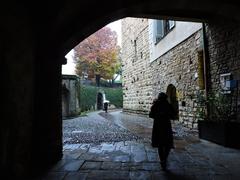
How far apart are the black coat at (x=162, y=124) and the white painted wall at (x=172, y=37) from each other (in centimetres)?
409

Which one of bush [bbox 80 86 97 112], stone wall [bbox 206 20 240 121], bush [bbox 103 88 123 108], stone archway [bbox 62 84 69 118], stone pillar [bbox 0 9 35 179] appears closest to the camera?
stone pillar [bbox 0 9 35 179]

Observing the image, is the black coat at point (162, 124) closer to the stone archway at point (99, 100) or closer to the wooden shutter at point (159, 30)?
the wooden shutter at point (159, 30)

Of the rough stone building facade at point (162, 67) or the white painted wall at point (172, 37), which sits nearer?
the rough stone building facade at point (162, 67)

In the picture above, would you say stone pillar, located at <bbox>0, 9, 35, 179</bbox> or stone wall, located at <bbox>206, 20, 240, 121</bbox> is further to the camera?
stone wall, located at <bbox>206, 20, 240, 121</bbox>

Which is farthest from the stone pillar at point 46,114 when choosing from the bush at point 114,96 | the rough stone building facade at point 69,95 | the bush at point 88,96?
the bush at point 114,96

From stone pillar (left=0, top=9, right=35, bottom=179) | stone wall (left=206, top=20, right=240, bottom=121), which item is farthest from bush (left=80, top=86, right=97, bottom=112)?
stone pillar (left=0, top=9, right=35, bottom=179)

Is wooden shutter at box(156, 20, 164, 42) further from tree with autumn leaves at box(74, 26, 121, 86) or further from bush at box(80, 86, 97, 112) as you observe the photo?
tree with autumn leaves at box(74, 26, 121, 86)

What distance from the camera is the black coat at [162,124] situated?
3746mm

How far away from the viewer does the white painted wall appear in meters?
7.71

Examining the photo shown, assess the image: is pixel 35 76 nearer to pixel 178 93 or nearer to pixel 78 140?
pixel 78 140

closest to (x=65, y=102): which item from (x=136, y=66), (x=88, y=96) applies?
(x=136, y=66)

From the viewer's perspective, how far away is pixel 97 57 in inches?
1109

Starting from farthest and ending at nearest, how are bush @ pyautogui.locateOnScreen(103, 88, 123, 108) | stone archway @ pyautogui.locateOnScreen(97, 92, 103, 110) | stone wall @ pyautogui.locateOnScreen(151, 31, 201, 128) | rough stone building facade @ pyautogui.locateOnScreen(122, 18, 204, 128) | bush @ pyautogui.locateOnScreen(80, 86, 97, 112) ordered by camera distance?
bush @ pyautogui.locateOnScreen(103, 88, 123, 108) → stone archway @ pyautogui.locateOnScreen(97, 92, 103, 110) → bush @ pyautogui.locateOnScreen(80, 86, 97, 112) → rough stone building facade @ pyautogui.locateOnScreen(122, 18, 204, 128) → stone wall @ pyautogui.locateOnScreen(151, 31, 201, 128)

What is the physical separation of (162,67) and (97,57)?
1825 centimetres
